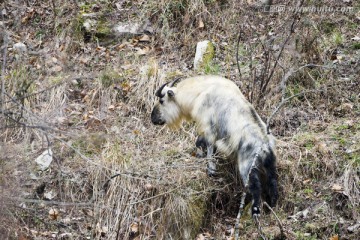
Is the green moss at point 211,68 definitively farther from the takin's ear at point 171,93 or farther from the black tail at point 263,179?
the black tail at point 263,179

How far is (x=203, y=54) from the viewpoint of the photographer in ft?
28.9

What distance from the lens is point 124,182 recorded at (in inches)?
277

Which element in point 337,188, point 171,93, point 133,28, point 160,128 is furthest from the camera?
point 133,28

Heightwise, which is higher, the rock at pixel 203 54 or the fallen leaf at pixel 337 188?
the rock at pixel 203 54

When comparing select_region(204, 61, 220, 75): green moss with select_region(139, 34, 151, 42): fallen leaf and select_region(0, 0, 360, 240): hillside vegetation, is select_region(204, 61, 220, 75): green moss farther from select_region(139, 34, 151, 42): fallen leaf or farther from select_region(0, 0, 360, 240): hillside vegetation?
select_region(139, 34, 151, 42): fallen leaf

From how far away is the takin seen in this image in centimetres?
639

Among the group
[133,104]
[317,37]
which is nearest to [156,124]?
[133,104]

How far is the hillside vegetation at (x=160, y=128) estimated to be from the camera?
6.67m

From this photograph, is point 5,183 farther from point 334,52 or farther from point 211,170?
point 334,52

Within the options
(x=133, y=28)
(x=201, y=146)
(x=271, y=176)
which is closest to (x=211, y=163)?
(x=201, y=146)

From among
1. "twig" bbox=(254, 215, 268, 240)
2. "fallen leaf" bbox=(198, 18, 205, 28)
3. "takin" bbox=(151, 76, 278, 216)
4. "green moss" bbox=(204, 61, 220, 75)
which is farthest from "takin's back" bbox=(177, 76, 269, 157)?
"fallen leaf" bbox=(198, 18, 205, 28)

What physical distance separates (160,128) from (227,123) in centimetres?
145

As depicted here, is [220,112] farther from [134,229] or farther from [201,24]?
[201,24]

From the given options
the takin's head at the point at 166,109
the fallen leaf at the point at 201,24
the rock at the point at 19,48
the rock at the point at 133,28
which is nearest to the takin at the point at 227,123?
the takin's head at the point at 166,109
